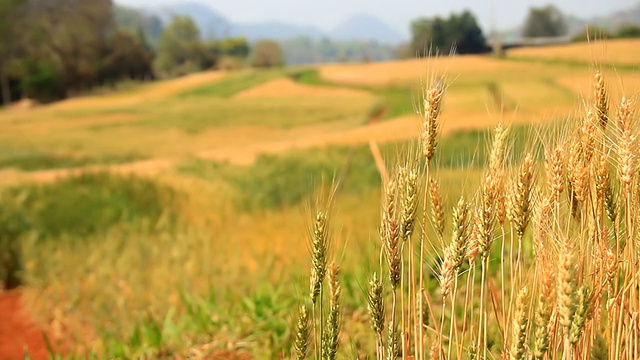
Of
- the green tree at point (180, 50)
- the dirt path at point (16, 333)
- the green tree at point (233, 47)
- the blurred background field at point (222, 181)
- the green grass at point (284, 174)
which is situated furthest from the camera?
the green tree at point (233, 47)

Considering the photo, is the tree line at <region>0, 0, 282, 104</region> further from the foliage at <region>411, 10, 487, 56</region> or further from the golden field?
the foliage at <region>411, 10, 487, 56</region>

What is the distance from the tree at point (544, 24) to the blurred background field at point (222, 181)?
527mm

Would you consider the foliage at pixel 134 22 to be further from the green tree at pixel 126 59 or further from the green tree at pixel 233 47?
the green tree at pixel 233 47

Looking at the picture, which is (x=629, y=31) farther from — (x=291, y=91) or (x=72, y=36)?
(x=72, y=36)

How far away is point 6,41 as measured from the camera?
765 centimetres

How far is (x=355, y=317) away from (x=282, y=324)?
22 centimetres

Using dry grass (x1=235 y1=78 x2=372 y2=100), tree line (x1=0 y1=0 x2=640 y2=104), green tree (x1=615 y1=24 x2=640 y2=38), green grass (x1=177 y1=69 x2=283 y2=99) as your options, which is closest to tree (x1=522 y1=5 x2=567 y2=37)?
tree line (x1=0 y1=0 x2=640 y2=104)

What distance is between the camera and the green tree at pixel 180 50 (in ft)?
30.5

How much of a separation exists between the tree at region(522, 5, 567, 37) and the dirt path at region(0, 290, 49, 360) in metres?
5.20

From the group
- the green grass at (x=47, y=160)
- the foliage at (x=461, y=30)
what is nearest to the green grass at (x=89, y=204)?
the green grass at (x=47, y=160)

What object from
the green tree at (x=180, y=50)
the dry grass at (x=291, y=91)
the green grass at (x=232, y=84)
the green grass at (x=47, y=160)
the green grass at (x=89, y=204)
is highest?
the green tree at (x=180, y=50)

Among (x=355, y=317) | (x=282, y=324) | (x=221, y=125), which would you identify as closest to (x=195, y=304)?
(x=282, y=324)

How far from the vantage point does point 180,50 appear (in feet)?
30.9

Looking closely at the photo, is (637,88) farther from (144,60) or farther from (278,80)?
(144,60)
